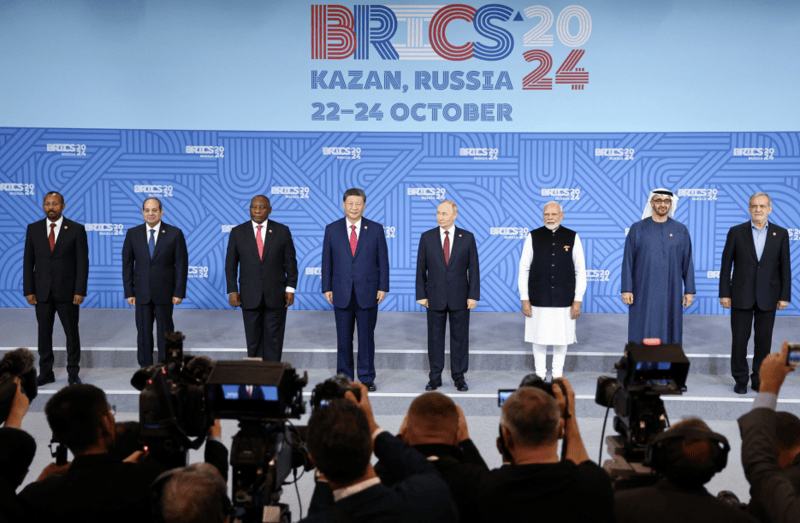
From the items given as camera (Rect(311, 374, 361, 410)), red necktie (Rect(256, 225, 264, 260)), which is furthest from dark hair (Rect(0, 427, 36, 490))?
red necktie (Rect(256, 225, 264, 260))

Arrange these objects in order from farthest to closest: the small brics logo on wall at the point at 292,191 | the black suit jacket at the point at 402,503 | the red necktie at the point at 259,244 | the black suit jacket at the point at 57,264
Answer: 1. the small brics logo on wall at the point at 292,191
2. the red necktie at the point at 259,244
3. the black suit jacket at the point at 57,264
4. the black suit jacket at the point at 402,503

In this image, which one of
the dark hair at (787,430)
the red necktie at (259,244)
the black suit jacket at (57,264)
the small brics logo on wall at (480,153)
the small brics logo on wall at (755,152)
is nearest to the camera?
the dark hair at (787,430)

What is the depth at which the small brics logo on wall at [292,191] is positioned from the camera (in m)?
6.79

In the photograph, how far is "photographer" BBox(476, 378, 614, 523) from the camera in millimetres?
1405

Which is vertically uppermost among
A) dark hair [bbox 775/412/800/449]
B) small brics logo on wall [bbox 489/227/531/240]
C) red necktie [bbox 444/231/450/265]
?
small brics logo on wall [bbox 489/227/531/240]

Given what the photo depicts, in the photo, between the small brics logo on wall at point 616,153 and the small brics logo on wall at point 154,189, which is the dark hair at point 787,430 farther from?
the small brics logo on wall at point 154,189

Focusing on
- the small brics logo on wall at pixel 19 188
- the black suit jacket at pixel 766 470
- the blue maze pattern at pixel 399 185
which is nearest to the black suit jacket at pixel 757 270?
the blue maze pattern at pixel 399 185

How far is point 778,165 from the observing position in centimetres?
655

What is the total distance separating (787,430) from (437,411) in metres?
1.01

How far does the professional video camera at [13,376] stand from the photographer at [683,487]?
5.98 feet

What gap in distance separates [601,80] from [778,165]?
2.10 metres

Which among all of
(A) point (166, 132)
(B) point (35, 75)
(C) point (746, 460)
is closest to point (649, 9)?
(A) point (166, 132)

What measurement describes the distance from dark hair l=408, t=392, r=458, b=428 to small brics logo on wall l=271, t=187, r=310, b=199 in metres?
5.26

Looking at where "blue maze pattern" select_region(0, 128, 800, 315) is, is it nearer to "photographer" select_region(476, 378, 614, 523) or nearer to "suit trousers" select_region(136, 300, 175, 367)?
"suit trousers" select_region(136, 300, 175, 367)
